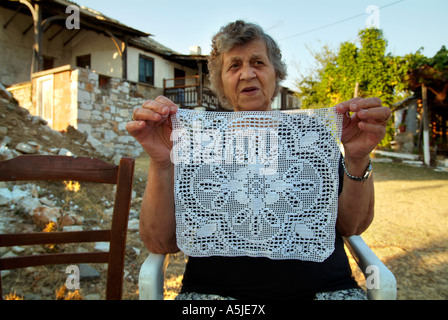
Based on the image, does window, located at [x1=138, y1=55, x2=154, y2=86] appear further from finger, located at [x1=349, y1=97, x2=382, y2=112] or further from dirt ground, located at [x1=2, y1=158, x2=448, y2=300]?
finger, located at [x1=349, y1=97, x2=382, y2=112]

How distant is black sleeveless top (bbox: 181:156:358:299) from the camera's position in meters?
1.23

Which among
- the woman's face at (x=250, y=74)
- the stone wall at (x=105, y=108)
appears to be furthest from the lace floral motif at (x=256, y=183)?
the stone wall at (x=105, y=108)

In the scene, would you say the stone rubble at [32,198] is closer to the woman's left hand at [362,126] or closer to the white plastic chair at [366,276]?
the white plastic chair at [366,276]

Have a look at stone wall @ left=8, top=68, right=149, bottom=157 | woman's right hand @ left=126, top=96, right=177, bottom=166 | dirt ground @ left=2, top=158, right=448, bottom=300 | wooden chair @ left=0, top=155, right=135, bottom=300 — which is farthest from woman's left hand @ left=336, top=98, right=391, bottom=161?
stone wall @ left=8, top=68, right=149, bottom=157

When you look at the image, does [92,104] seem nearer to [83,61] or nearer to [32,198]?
[83,61]

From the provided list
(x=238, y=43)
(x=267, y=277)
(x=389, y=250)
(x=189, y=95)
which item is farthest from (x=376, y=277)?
(x=189, y=95)

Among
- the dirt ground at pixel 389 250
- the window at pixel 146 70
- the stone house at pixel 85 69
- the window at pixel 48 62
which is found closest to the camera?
the dirt ground at pixel 389 250

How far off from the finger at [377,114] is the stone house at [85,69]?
7.24 metres

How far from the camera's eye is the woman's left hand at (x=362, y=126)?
1.06m

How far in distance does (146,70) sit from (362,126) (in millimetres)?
13397

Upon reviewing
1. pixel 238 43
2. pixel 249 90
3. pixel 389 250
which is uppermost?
pixel 238 43

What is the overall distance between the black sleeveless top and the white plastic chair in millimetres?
96

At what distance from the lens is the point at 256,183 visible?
1199mm
